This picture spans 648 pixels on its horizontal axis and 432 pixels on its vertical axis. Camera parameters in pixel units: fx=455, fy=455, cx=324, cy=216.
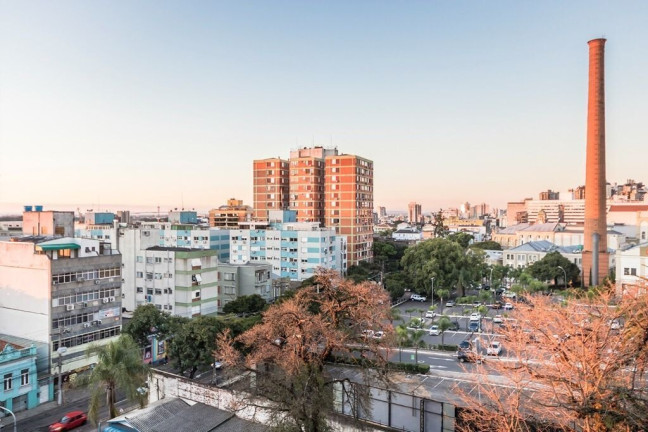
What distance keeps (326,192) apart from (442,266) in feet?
99.3

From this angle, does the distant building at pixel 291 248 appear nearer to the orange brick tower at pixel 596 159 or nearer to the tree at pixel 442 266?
the tree at pixel 442 266

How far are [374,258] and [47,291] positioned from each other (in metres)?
66.8

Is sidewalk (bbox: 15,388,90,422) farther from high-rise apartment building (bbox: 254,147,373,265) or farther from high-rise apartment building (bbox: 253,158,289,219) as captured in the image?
high-rise apartment building (bbox: 253,158,289,219)

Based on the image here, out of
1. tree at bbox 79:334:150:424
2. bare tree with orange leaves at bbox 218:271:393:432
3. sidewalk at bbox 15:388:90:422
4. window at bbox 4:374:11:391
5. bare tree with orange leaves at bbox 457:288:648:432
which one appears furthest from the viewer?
sidewalk at bbox 15:388:90:422

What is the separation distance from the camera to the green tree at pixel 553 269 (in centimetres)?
6831

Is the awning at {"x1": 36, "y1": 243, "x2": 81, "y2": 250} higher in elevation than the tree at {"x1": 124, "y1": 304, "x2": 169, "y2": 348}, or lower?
higher

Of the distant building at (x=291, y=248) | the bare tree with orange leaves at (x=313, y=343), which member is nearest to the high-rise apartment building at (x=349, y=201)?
the distant building at (x=291, y=248)

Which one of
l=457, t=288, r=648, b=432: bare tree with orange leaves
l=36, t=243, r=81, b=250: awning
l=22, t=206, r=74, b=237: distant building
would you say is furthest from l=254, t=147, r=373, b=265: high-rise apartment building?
l=457, t=288, r=648, b=432: bare tree with orange leaves

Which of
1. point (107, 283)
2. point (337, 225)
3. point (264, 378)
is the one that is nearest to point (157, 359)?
point (107, 283)

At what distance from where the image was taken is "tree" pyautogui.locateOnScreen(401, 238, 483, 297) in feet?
208

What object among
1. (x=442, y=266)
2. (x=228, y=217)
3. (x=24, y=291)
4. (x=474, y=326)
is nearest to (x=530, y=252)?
(x=442, y=266)

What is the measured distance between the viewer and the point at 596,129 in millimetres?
61969

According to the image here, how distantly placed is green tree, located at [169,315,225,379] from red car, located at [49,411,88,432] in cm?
621

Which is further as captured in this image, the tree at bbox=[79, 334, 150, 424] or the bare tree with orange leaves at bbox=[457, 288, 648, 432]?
the tree at bbox=[79, 334, 150, 424]
